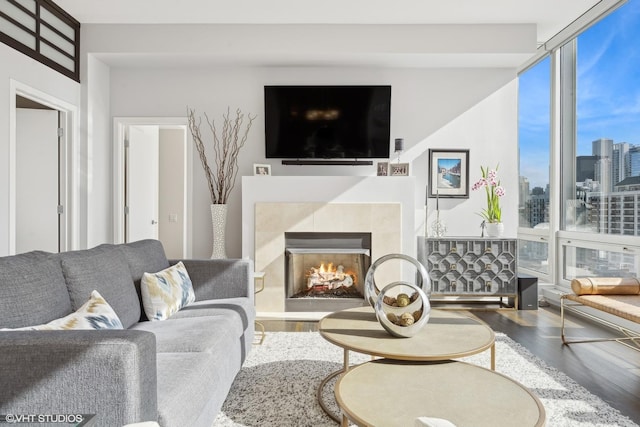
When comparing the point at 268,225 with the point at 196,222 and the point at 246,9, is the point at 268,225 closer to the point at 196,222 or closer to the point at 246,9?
the point at 196,222

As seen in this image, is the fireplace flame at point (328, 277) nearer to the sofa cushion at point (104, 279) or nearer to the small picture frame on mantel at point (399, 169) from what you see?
the small picture frame on mantel at point (399, 169)

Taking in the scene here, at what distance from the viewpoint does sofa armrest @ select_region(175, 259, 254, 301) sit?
2914mm

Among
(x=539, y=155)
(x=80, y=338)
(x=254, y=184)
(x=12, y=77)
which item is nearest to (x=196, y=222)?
(x=254, y=184)

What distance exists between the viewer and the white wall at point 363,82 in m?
4.57

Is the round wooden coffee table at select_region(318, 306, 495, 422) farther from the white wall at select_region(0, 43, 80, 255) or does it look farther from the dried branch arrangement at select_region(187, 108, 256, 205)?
the white wall at select_region(0, 43, 80, 255)

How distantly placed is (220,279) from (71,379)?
1.73m

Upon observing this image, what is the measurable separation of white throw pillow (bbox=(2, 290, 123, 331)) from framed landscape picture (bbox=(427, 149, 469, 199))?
11.8ft

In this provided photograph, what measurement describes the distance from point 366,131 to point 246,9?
1708mm

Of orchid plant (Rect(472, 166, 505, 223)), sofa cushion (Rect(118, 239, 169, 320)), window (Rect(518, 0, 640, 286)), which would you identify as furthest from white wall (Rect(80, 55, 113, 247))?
window (Rect(518, 0, 640, 286))

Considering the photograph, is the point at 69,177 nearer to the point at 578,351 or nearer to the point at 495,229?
the point at 495,229

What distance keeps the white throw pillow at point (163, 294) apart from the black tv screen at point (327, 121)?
7.20 ft

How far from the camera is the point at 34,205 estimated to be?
3.96m

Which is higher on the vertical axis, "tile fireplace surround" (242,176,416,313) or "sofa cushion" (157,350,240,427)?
"tile fireplace surround" (242,176,416,313)

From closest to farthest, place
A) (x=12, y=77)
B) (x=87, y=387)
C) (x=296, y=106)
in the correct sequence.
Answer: (x=87, y=387), (x=12, y=77), (x=296, y=106)
